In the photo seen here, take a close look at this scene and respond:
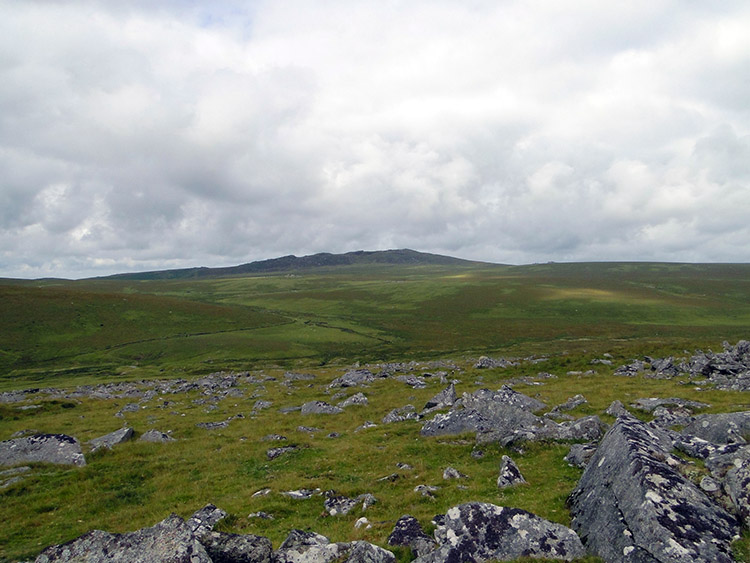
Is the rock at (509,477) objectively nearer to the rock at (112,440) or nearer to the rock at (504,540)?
the rock at (504,540)

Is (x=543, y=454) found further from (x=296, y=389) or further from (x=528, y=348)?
(x=528, y=348)

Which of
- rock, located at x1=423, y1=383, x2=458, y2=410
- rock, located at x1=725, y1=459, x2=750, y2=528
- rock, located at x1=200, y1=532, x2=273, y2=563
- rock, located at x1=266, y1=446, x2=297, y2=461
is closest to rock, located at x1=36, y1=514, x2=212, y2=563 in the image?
rock, located at x1=200, y1=532, x2=273, y2=563

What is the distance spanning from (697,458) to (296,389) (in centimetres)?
4933

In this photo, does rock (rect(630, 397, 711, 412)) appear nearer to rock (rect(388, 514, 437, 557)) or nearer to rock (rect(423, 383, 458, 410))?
rock (rect(423, 383, 458, 410))

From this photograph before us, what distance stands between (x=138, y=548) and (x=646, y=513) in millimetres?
13435

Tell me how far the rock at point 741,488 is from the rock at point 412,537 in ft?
26.5

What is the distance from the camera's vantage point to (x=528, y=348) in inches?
3780

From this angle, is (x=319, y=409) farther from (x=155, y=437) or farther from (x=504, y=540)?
(x=504, y=540)

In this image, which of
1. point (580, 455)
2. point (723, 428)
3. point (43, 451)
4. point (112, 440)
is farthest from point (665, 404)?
point (43, 451)

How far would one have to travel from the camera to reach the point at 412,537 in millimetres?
12398

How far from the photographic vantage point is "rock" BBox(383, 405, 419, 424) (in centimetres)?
3412

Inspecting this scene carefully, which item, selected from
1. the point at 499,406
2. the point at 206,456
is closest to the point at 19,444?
the point at 206,456

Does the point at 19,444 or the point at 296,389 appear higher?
the point at 19,444

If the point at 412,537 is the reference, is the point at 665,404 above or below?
below
